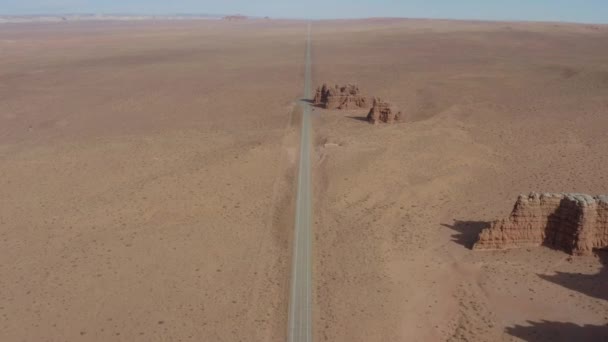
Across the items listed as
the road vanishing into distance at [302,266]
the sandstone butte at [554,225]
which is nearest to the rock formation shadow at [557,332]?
the sandstone butte at [554,225]

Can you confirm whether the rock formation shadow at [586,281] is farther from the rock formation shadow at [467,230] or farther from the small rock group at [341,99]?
the small rock group at [341,99]

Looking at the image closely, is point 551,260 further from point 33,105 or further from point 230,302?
point 33,105

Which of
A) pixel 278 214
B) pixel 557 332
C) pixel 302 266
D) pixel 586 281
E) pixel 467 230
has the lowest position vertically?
pixel 302 266

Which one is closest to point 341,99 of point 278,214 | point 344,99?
point 344,99

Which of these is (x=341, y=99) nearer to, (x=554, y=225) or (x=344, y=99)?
(x=344, y=99)

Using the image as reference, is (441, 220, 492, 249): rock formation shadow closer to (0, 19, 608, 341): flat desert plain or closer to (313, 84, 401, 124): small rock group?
(0, 19, 608, 341): flat desert plain

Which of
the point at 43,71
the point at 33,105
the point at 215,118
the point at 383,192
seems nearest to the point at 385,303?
the point at 383,192
